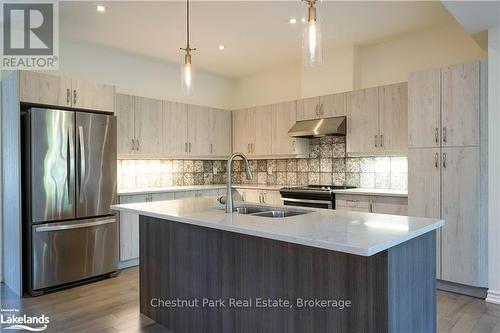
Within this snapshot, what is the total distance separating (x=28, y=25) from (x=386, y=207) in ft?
14.6

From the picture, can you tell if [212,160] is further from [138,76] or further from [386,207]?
[386,207]

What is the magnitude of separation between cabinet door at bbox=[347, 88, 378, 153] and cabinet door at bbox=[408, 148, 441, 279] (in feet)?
2.13

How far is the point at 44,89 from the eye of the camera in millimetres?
3500

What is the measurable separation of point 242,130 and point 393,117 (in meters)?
2.51

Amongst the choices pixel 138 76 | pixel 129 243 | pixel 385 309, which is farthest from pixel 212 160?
pixel 385 309

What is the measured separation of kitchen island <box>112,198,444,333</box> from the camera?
1613 millimetres

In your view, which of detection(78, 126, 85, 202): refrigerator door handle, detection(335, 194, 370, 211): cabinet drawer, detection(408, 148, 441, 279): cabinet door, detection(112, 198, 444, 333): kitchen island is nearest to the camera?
detection(112, 198, 444, 333): kitchen island

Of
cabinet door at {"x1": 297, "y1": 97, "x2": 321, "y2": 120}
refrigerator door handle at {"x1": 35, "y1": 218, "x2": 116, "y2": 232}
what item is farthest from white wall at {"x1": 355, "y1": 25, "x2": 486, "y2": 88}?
refrigerator door handle at {"x1": 35, "y1": 218, "x2": 116, "y2": 232}

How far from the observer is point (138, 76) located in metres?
5.04

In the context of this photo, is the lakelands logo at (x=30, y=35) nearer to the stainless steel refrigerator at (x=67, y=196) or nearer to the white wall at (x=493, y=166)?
the stainless steel refrigerator at (x=67, y=196)

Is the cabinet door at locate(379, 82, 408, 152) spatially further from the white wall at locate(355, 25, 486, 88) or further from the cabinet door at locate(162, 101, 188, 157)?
the cabinet door at locate(162, 101, 188, 157)

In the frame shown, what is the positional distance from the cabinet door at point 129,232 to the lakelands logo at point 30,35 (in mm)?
1892

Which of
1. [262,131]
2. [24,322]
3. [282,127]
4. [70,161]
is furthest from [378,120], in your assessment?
[24,322]

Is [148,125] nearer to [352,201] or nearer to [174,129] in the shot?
[174,129]
